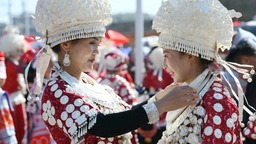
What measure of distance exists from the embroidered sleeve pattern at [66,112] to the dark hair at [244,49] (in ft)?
6.61

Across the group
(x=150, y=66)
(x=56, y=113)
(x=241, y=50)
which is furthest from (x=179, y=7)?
(x=150, y=66)

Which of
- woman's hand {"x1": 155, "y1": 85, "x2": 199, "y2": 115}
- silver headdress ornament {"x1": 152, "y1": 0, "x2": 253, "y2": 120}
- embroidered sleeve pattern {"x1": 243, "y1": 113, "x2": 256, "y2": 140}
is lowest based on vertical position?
embroidered sleeve pattern {"x1": 243, "y1": 113, "x2": 256, "y2": 140}

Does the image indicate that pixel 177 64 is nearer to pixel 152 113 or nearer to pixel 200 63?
pixel 200 63

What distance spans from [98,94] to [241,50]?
188 centimetres

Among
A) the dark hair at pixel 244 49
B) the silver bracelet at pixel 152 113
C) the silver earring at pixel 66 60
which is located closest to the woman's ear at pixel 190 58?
the silver bracelet at pixel 152 113

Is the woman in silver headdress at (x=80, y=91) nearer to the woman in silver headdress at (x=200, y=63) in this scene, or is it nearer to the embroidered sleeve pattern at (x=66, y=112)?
the embroidered sleeve pattern at (x=66, y=112)

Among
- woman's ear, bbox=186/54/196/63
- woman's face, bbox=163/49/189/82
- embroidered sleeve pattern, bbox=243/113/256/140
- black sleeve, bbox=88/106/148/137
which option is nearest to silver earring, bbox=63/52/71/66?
black sleeve, bbox=88/106/148/137

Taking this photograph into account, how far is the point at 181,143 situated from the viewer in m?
2.99

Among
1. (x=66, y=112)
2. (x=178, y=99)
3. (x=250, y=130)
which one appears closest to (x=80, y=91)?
(x=66, y=112)

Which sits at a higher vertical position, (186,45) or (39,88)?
(186,45)

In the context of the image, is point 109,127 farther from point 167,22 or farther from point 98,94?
point 167,22

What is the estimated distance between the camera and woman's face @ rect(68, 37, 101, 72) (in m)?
3.12

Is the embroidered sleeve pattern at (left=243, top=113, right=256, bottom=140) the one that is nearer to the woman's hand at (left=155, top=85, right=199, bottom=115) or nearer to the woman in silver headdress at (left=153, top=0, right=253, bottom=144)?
the woman in silver headdress at (left=153, top=0, right=253, bottom=144)

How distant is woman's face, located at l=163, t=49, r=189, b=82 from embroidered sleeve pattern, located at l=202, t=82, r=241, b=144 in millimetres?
196
